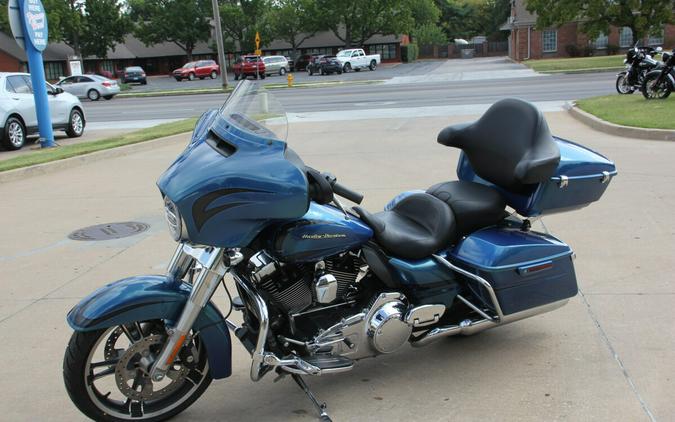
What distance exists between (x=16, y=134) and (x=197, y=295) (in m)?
13.4

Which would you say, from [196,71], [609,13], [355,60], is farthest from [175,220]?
[196,71]

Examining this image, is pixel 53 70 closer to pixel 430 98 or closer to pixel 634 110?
pixel 430 98

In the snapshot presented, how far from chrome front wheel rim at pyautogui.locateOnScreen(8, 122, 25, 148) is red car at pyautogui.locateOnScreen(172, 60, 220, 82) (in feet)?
136

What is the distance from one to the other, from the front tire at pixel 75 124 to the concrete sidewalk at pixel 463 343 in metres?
8.95

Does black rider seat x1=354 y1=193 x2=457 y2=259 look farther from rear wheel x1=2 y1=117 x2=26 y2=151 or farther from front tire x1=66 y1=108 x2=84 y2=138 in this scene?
front tire x1=66 y1=108 x2=84 y2=138

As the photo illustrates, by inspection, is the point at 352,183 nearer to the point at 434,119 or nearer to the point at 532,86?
the point at 434,119

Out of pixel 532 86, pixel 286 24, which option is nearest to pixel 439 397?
pixel 532 86

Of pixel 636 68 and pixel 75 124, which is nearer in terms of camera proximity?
pixel 75 124

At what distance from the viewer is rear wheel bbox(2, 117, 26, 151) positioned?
14.2 m

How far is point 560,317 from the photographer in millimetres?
4434

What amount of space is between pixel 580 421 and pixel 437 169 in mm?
6258

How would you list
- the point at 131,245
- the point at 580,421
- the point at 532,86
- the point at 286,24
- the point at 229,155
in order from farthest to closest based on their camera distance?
the point at 286,24, the point at 532,86, the point at 131,245, the point at 580,421, the point at 229,155

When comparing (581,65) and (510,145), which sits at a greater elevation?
(581,65)

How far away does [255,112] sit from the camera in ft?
10.8
